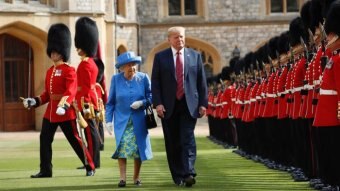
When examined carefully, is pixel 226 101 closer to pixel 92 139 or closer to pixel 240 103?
pixel 240 103

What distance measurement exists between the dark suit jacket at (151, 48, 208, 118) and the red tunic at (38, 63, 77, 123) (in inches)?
57.4

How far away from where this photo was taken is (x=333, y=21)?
771 cm

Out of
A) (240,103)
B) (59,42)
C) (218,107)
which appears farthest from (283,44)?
(218,107)

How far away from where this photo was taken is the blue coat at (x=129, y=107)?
31.0ft

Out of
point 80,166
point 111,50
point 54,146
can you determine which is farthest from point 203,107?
point 111,50

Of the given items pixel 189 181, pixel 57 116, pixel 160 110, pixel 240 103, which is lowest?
pixel 189 181

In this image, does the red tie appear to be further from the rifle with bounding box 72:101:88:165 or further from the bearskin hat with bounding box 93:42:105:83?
the bearskin hat with bounding box 93:42:105:83

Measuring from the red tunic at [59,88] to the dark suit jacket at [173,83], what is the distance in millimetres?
1458

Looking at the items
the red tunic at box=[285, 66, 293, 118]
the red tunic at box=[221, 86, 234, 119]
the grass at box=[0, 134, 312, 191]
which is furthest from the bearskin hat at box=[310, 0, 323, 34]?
the red tunic at box=[221, 86, 234, 119]

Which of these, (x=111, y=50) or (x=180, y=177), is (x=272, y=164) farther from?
(x=111, y=50)

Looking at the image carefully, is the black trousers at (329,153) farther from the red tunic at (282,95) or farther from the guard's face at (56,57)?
the guard's face at (56,57)

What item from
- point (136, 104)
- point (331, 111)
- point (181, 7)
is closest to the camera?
point (331, 111)

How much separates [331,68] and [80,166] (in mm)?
5674

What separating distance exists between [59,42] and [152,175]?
1.92 m
